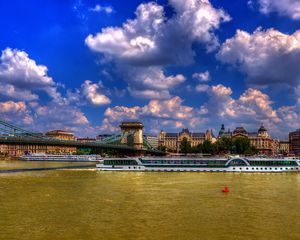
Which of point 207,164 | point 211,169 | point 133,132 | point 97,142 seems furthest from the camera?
point 133,132

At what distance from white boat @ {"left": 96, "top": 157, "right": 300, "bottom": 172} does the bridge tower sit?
114 m

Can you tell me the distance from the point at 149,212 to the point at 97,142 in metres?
93.9

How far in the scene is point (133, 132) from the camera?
193875 millimetres

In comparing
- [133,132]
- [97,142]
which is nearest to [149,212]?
[97,142]

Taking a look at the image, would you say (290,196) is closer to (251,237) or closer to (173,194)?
(173,194)

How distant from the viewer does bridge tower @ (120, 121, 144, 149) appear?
18850cm

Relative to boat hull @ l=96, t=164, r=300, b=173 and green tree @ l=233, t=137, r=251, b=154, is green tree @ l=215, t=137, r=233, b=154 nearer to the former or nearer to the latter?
green tree @ l=233, t=137, r=251, b=154

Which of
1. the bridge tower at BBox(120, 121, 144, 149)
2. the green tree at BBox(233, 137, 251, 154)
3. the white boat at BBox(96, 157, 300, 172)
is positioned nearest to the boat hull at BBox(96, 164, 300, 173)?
the white boat at BBox(96, 157, 300, 172)

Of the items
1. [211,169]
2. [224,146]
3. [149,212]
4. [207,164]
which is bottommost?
[149,212]

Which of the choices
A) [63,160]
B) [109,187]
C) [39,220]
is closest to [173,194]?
[109,187]

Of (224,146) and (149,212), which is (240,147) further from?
(149,212)

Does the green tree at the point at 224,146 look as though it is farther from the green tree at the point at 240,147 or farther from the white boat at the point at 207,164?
the white boat at the point at 207,164

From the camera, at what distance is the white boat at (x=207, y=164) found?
68000 mm

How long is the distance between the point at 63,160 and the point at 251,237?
377 feet
